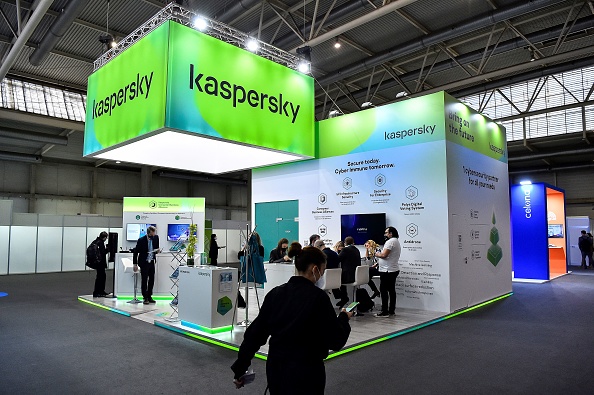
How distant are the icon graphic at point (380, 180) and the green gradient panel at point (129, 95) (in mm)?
4142

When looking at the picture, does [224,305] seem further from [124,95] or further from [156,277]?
[156,277]

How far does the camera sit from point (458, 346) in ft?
15.4

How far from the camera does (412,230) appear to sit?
22.6 ft

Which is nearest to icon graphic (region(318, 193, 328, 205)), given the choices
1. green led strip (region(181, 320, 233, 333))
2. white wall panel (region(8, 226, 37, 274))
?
green led strip (region(181, 320, 233, 333))

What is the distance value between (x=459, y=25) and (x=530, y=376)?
6.87 meters

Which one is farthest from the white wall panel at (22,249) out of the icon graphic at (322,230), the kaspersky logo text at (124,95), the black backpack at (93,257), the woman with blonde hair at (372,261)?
the woman with blonde hair at (372,261)

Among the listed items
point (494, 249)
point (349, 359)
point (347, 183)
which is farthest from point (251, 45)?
point (494, 249)

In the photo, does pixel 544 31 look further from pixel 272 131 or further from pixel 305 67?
pixel 272 131

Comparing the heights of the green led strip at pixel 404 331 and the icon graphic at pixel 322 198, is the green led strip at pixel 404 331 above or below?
below

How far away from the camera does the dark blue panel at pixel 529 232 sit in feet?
35.7

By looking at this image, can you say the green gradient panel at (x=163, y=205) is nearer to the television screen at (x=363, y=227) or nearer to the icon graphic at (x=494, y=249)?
the television screen at (x=363, y=227)

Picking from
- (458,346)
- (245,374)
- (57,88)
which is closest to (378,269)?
(458,346)

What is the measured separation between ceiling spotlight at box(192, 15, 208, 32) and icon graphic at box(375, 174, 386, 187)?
152 inches

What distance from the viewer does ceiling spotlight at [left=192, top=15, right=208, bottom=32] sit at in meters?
5.02
